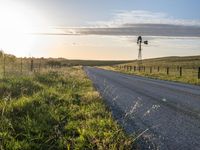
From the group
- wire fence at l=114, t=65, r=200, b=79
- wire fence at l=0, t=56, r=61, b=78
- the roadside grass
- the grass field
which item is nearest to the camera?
the roadside grass

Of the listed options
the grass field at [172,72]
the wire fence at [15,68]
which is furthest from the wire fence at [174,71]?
the wire fence at [15,68]

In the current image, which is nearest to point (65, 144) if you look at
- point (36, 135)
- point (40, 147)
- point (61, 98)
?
point (40, 147)

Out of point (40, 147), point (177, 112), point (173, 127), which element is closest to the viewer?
point (40, 147)

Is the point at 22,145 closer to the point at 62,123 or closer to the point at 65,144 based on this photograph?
the point at 65,144

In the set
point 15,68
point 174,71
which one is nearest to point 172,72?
point 174,71

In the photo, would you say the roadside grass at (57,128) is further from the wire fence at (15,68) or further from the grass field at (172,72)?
the grass field at (172,72)

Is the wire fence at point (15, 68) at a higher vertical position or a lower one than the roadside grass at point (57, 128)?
higher

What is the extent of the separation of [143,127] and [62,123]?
73.4 inches

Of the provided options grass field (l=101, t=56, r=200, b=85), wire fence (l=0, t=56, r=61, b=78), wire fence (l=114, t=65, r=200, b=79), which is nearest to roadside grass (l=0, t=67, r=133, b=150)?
wire fence (l=0, t=56, r=61, b=78)

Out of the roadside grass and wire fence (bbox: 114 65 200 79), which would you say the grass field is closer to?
wire fence (bbox: 114 65 200 79)

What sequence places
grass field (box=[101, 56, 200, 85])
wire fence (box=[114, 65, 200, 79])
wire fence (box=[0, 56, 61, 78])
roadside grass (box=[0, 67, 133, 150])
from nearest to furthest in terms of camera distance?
roadside grass (box=[0, 67, 133, 150]) → wire fence (box=[0, 56, 61, 78]) → grass field (box=[101, 56, 200, 85]) → wire fence (box=[114, 65, 200, 79])

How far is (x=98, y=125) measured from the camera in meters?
9.02

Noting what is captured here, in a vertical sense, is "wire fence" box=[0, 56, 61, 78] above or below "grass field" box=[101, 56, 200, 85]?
above

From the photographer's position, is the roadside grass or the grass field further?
the grass field
